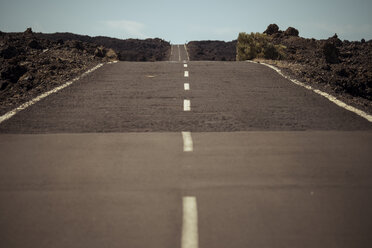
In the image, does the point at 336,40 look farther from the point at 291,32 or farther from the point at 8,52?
the point at 8,52

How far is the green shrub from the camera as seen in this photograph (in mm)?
42688

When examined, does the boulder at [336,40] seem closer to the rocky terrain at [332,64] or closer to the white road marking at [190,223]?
the rocky terrain at [332,64]

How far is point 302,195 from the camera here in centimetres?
454

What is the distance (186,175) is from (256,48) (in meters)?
41.2

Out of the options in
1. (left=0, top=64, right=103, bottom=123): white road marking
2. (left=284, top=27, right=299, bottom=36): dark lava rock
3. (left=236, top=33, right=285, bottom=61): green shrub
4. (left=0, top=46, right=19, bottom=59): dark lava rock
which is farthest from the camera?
(left=284, top=27, right=299, bottom=36): dark lava rock

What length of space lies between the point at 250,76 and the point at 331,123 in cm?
720

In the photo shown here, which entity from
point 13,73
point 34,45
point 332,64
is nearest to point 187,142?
point 13,73

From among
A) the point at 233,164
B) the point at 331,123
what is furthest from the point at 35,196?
the point at 331,123

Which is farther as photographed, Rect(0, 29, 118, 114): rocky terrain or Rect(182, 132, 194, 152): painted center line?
Rect(0, 29, 118, 114): rocky terrain

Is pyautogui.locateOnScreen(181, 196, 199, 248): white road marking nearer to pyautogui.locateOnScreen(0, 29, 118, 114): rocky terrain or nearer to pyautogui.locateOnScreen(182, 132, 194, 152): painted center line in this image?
pyautogui.locateOnScreen(182, 132, 194, 152): painted center line

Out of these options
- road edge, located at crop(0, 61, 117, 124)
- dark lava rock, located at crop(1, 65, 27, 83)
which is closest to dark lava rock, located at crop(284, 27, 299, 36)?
dark lava rock, located at crop(1, 65, 27, 83)

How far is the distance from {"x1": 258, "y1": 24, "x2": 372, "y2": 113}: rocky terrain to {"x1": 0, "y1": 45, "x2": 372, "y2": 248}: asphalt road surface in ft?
12.6

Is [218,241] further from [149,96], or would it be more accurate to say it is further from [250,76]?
[250,76]

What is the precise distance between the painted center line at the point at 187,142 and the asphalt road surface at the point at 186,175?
0.16ft
